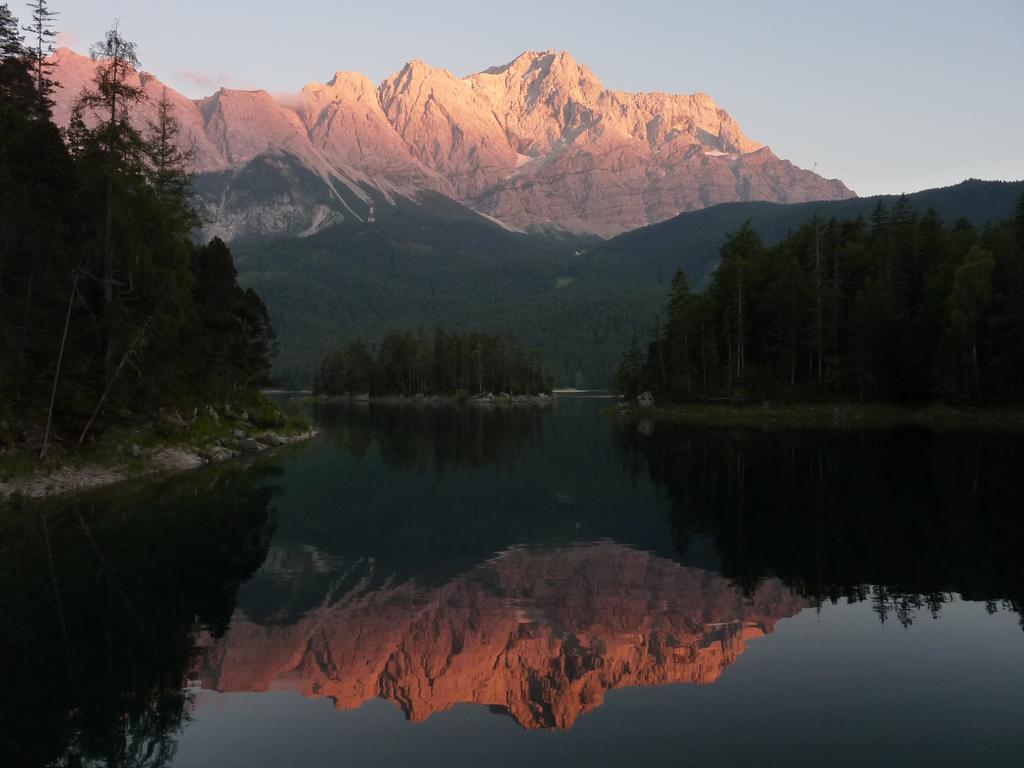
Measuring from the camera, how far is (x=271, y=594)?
24469 millimetres

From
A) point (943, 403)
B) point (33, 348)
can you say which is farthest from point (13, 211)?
point (943, 403)

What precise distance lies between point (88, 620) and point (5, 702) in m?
5.43

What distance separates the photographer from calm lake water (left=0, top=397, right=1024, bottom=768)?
46.5ft

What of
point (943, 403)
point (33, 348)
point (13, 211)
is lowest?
point (943, 403)

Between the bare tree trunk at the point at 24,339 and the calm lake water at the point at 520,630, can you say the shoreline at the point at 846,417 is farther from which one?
the bare tree trunk at the point at 24,339

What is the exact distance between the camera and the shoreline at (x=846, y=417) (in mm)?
87938

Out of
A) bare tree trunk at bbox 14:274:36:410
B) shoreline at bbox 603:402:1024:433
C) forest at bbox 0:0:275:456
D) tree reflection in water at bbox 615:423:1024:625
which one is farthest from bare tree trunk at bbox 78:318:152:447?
shoreline at bbox 603:402:1024:433

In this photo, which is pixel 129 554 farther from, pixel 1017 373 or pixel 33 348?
pixel 1017 373

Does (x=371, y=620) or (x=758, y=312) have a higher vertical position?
(x=758, y=312)

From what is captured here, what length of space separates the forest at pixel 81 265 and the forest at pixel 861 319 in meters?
82.0

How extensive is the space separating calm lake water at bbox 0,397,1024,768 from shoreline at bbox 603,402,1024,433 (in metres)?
51.7

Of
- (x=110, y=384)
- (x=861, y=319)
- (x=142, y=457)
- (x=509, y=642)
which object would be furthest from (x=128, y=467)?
(x=861, y=319)

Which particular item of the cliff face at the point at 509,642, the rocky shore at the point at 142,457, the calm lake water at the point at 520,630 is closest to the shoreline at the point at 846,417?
the calm lake water at the point at 520,630

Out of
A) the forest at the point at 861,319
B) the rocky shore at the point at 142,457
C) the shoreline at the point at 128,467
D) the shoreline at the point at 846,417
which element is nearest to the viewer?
the shoreline at the point at 128,467
